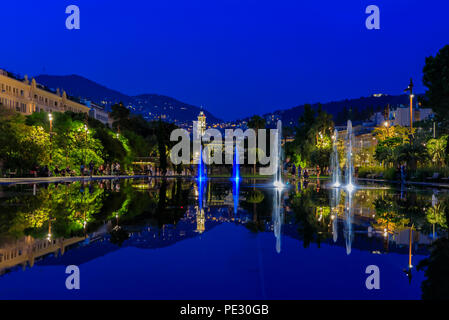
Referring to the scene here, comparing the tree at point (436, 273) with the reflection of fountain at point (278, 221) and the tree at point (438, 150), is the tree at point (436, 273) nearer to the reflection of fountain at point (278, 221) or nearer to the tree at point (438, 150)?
the reflection of fountain at point (278, 221)

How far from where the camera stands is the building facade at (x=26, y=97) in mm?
71144

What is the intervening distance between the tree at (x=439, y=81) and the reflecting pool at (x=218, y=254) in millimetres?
42736

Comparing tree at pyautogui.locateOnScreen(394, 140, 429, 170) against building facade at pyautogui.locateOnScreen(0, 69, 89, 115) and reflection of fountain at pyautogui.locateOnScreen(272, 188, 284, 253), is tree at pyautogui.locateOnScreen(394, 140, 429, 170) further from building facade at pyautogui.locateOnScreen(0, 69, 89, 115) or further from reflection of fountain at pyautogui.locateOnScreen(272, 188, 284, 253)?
building facade at pyautogui.locateOnScreen(0, 69, 89, 115)

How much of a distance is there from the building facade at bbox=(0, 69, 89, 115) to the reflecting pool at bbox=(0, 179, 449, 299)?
Answer: 63.3 m

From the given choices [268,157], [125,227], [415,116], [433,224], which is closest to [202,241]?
[125,227]

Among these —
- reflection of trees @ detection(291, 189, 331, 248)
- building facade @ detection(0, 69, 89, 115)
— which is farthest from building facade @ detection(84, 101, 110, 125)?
reflection of trees @ detection(291, 189, 331, 248)

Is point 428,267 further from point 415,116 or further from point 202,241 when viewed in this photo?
point 415,116

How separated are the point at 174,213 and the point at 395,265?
857cm

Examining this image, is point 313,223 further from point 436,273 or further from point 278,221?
point 436,273

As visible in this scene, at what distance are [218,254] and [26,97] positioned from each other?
80036 millimetres

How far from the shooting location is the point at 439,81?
51.8 metres

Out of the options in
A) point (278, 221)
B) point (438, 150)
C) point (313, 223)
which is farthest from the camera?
point (438, 150)

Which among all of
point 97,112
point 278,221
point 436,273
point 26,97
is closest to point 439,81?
point 278,221

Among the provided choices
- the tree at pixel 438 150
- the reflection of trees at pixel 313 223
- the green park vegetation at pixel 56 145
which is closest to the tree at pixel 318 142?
the tree at pixel 438 150
